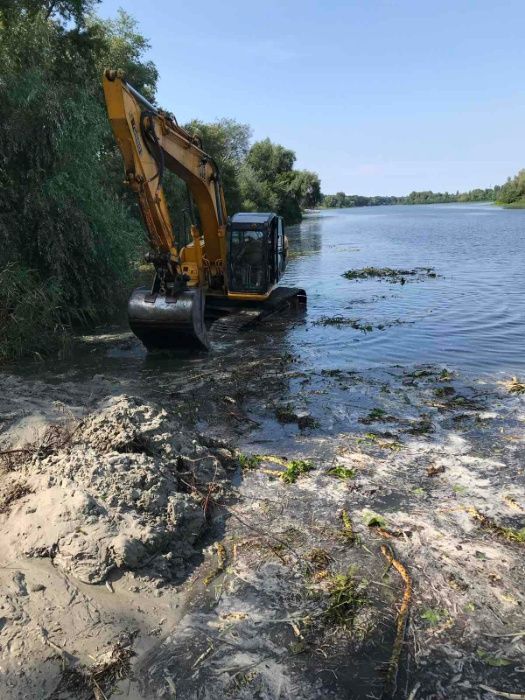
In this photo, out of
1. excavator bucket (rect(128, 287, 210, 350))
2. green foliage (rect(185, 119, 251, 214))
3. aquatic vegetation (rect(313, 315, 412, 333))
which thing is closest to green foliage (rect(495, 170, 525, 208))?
green foliage (rect(185, 119, 251, 214))

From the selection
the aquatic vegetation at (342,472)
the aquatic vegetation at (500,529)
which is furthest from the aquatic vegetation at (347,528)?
the aquatic vegetation at (500,529)

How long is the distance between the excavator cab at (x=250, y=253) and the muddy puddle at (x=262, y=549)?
524 cm

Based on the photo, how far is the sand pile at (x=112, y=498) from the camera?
3555 mm

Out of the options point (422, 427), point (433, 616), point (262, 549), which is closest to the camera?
point (433, 616)

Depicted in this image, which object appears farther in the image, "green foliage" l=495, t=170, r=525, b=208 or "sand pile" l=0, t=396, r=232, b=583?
"green foliage" l=495, t=170, r=525, b=208

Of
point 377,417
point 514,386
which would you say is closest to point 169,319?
point 377,417

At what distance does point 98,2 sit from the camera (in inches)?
736

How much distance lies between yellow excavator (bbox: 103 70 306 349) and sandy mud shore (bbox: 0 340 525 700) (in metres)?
3.27

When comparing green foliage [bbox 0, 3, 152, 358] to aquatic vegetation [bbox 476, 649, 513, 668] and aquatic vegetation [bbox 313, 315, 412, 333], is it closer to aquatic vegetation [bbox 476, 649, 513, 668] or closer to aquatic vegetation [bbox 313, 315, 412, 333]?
aquatic vegetation [bbox 313, 315, 412, 333]

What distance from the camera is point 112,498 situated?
3887mm

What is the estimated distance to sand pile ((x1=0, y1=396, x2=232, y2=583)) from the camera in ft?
11.7

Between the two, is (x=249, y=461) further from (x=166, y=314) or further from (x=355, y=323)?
(x=355, y=323)

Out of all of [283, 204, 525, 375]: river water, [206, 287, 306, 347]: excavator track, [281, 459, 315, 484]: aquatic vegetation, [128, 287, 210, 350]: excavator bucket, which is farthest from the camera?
[206, 287, 306, 347]: excavator track

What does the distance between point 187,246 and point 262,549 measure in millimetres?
9063
